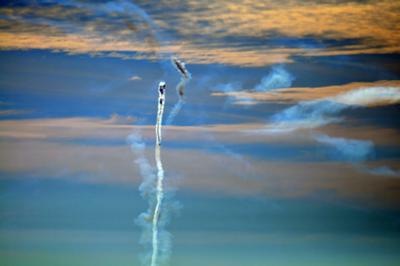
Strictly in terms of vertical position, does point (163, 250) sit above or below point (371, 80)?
below

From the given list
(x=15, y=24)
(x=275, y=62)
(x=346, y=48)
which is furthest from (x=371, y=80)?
(x=15, y=24)

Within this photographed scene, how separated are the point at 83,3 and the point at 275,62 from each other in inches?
95.5

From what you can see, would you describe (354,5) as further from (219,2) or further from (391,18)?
(219,2)

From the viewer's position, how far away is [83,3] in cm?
960

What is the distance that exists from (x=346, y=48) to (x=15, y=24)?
4057 millimetres

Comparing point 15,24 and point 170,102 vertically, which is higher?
point 15,24

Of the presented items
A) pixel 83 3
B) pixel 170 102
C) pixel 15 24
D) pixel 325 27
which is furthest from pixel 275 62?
pixel 15 24

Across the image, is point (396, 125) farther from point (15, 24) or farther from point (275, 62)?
point (15, 24)

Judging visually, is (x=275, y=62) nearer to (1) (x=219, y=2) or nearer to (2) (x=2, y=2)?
(1) (x=219, y=2)

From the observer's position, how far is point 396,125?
32.7 feet

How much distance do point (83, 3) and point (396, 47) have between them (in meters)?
3.91

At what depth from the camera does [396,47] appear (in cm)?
1001

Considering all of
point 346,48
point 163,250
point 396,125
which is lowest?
→ point 163,250

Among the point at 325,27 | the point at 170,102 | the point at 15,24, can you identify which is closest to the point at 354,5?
the point at 325,27
